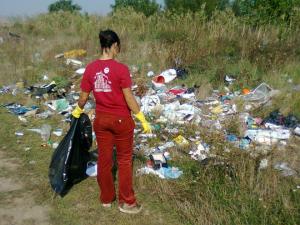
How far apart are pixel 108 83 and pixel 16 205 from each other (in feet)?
5.69

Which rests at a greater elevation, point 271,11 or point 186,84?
point 271,11

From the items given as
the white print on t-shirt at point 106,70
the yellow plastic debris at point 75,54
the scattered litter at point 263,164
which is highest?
the white print on t-shirt at point 106,70

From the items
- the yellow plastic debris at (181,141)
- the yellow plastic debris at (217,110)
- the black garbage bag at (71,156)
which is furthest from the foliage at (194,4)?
the black garbage bag at (71,156)

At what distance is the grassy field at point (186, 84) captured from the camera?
3.88m

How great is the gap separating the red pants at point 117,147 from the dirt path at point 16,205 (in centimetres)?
70

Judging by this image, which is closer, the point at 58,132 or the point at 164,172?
the point at 164,172

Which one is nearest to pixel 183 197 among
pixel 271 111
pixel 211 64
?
pixel 271 111

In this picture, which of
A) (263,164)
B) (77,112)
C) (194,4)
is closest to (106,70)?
(77,112)

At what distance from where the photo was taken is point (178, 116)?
658 cm

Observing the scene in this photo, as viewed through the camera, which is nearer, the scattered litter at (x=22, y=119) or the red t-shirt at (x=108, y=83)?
the red t-shirt at (x=108, y=83)

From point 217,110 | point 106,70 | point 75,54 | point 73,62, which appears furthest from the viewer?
point 75,54

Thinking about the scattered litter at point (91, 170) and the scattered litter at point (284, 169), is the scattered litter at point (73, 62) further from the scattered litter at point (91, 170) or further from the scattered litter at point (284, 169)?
the scattered litter at point (284, 169)

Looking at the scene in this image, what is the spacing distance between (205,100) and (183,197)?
3.53 metres

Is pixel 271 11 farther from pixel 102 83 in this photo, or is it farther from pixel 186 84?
pixel 102 83
